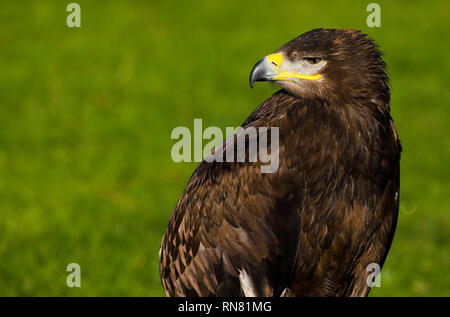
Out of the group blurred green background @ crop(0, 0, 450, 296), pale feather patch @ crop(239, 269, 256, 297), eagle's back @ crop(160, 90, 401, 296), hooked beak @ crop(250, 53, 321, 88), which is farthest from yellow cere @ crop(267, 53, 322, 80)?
blurred green background @ crop(0, 0, 450, 296)

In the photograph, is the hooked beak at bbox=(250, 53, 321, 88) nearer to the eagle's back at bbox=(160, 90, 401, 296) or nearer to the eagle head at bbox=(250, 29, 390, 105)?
the eagle head at bbox=(250, 29, 390, 105)

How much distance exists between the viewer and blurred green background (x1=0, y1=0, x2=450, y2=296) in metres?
7.94

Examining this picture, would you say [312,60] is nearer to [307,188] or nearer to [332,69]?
[332,69]

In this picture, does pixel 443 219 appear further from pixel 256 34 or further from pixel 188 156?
pixel 256 34

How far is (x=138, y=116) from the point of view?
459 inches

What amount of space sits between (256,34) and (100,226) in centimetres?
672

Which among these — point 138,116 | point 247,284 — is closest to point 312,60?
point 247,284

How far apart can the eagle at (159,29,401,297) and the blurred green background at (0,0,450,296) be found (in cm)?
280

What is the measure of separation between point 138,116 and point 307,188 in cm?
752

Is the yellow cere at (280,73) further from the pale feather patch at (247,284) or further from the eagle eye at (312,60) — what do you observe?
the pale feather patch at (247,284)

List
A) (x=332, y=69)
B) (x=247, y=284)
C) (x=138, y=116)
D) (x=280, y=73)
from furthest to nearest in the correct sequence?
1. (x=138, y=116)
2. (x=247, y=284)
3. (x=280, y=73)
4. (x=332, y=69)

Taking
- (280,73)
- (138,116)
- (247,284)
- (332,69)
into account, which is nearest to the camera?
(332,69)
